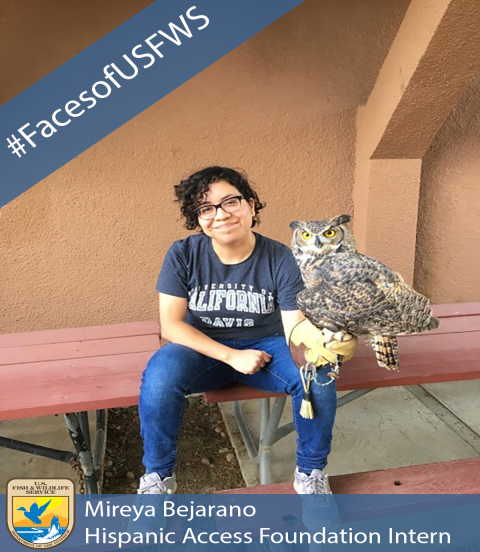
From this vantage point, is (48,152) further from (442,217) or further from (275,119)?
(442,217)

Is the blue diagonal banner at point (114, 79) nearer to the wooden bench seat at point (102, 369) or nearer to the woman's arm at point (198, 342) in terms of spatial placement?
the wooden bench seat at point (102, 369)

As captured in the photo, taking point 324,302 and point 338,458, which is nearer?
point 324,302

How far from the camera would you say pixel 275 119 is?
2746 millimetres

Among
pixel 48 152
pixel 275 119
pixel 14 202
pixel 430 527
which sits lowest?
pixel 430 527

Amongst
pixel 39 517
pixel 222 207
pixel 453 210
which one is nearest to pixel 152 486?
pixel 39 517

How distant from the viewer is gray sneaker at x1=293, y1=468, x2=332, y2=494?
147cm

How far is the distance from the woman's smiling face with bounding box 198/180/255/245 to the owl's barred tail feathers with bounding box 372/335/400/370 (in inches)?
24.2

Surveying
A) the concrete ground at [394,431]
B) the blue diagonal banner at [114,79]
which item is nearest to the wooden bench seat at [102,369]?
the concrete ground at [394,431]

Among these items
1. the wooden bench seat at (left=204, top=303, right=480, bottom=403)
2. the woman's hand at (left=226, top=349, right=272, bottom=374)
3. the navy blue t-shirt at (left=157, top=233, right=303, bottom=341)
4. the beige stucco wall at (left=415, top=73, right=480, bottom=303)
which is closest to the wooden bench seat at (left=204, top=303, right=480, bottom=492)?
the wooden bench seat at (left=204, top=303, right=480, bottom=403)

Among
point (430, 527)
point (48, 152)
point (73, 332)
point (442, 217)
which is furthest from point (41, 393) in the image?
point (442, 217)

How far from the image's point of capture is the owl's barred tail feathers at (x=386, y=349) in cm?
128

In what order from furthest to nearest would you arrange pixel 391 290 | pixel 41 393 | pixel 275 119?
pixel 275 119, pixel 41 393, pixel 391 290

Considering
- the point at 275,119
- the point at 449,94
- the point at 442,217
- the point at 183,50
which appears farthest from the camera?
the point at 442,217

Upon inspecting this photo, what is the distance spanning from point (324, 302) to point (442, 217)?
7.03 ft
